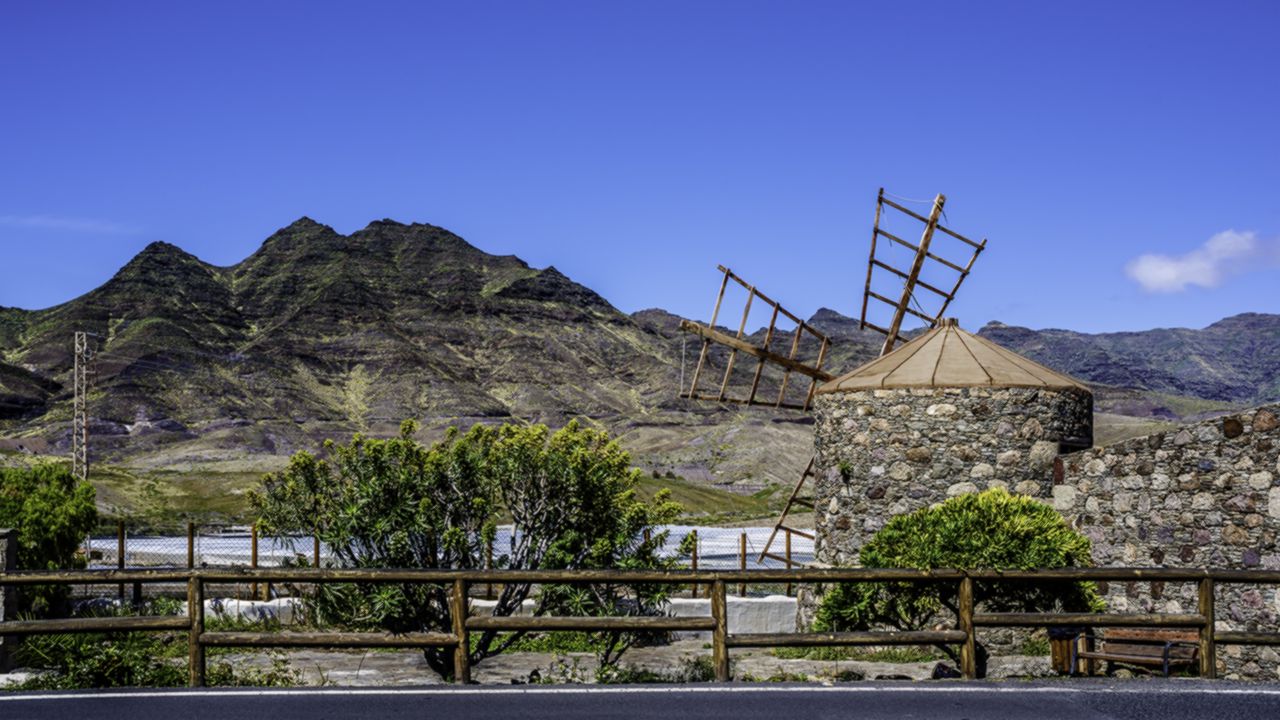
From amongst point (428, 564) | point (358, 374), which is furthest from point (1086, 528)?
point (358, 374)

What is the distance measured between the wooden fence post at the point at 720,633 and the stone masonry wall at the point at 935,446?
9.12 m

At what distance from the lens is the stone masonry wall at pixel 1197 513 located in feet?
48.0

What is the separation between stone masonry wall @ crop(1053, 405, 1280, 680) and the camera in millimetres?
14625

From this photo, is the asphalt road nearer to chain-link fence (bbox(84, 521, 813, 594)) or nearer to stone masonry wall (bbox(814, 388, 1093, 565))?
stone masonry wall (bbox(814, 388, 1093, 565))

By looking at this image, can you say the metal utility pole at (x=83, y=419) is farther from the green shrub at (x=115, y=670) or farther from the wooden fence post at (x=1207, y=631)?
the wooden fence post at (x=1207, y=631)

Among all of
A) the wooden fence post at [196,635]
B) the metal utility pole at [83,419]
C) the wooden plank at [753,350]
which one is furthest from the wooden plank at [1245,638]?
the metal utility pole at [83,419]

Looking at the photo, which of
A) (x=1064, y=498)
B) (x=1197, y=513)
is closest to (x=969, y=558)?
(x=1197, y=513)

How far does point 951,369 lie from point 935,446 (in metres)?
1.30

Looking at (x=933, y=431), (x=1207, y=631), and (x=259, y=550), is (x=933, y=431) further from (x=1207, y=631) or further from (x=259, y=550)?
(x=259, y=550)

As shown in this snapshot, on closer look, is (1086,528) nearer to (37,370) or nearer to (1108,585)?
(1108,585)

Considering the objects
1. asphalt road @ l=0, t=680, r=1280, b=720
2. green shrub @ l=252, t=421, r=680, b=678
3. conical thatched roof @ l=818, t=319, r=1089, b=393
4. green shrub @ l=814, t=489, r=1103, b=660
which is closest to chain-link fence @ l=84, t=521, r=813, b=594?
green shrub @ l=252, t=421, r=680, b=678

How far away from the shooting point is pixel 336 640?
11.1 meters

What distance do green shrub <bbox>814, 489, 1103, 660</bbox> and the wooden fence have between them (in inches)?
80.3

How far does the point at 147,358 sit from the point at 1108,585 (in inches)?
5144
